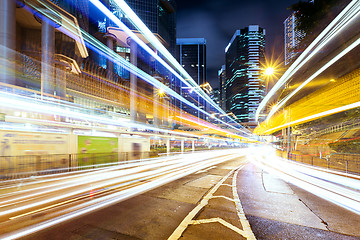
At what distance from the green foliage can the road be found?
17908 millimetres

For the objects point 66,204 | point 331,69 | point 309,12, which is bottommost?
point 66,204

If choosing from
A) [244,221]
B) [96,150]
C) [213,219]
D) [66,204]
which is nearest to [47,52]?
[96,150]

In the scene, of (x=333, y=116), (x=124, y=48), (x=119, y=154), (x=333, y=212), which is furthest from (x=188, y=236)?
(x=124, y=48)

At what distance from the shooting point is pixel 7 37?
18.6 m

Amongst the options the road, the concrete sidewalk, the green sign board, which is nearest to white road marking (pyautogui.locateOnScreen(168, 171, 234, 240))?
the road

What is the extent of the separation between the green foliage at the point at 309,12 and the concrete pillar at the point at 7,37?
99.3ft

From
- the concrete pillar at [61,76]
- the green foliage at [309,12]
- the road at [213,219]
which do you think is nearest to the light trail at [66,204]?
the road at [213,219]

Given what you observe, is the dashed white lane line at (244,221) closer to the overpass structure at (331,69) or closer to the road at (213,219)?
the road at (213,219)

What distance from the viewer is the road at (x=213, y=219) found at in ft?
13.7

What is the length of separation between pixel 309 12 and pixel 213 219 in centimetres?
2306

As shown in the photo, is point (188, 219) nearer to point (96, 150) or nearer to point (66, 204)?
point (66, 204)

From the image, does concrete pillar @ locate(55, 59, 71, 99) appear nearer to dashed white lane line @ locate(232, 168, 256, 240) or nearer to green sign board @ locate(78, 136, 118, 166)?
green sign board @ locate(78, 136, 118, 166)

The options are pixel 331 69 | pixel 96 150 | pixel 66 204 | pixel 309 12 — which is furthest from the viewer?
pixel 309 12

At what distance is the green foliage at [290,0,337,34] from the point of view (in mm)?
16250
